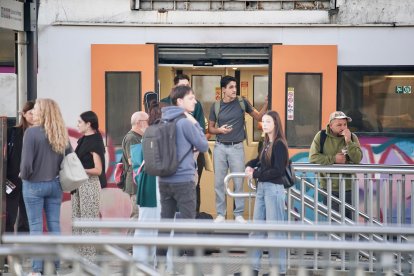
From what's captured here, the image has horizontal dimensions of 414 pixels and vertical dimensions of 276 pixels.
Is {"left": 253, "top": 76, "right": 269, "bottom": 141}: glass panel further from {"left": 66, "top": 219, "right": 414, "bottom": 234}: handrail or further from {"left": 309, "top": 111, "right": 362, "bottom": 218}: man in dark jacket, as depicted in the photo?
{"left": 66, "top": 219, "right": 414, "bottom": 234}: handrail

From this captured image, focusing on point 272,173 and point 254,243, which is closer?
point 254,243

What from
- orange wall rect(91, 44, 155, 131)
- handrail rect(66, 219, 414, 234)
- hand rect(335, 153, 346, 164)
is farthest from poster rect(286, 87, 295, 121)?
handrail rect(66, 219, 414, 234)

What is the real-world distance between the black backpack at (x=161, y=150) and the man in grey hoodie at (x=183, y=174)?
1.9 inches

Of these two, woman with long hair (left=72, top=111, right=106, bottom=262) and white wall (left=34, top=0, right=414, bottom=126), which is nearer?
woman with long hair (left=72, top=111, right=106, bottom=262)

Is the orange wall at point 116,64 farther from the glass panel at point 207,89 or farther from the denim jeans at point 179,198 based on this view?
the denim jeans at point 179,198

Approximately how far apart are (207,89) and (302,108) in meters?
1.40

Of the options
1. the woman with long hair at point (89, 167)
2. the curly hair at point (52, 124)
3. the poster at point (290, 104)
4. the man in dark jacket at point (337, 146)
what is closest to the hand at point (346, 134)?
the man in dark jacket at point (337, 146)

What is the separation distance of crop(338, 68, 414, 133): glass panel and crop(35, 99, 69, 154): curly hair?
394 cm

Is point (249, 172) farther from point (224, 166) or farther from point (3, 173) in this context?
point (3, 173)

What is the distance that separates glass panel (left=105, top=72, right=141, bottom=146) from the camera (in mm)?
12734

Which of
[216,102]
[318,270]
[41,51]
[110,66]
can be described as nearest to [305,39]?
[216,102]

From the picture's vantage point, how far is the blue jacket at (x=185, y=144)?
31.2ft

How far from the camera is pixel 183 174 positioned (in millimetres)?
9523

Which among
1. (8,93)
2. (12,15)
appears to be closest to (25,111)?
(12,15)
